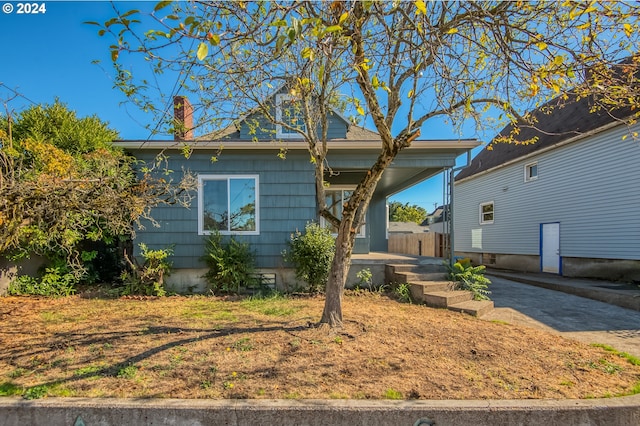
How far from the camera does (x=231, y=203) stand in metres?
7.93

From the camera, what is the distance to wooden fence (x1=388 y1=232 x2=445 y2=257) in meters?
12.8

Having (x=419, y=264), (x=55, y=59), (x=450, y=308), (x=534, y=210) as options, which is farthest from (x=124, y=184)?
(x=534, y=210)

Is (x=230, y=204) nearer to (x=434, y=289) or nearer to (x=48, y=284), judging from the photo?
(x=48, y=284)

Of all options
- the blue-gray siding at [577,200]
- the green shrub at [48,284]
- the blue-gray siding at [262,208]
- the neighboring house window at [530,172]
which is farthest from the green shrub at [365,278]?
the neighboring house window at [530,172]

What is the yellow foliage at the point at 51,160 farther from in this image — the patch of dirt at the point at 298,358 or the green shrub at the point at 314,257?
the green shrub at the point at 314,257

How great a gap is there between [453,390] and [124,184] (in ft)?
15.2

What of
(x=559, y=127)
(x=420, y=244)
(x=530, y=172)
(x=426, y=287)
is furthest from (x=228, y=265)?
(x=559, y=127)

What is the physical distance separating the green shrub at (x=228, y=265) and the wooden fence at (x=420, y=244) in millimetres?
7500

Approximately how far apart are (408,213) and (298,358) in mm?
48604

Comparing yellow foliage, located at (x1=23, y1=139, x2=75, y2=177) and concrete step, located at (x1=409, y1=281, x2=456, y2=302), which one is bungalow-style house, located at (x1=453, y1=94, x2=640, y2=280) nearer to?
concrete step, located at (x1=409, y1=281, x2=456, y2=302)

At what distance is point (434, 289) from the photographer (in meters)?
6.50

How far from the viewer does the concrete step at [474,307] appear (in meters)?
5.56

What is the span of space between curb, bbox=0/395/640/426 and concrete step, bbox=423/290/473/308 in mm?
3203

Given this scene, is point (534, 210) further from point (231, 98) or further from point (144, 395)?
point (144, 395)
